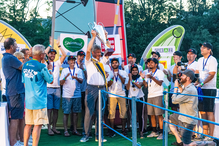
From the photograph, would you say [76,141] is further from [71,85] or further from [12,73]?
[12,73]

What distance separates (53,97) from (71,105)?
0.46 metres

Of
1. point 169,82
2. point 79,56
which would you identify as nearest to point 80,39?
point 79,56

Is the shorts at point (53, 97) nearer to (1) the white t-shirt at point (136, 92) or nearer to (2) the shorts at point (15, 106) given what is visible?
(2) the shorts at point (15, 106)

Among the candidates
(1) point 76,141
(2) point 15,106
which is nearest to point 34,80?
(2) point 15,106

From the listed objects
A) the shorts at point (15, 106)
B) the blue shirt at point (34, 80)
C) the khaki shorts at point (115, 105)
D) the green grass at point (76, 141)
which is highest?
the blue shirt at point (34, 80)

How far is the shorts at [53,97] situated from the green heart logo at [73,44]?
1376 millimetres

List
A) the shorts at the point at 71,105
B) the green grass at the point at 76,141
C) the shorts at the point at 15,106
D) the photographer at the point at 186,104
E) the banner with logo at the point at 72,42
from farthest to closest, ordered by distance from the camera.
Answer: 1. the banner with logo at the point at 72,42
2. the shorts at the point at 71,105
3. the green grass at the point at 76,141
4. the shorts at the point at 15,106
5. the photographer at the point at 186,104

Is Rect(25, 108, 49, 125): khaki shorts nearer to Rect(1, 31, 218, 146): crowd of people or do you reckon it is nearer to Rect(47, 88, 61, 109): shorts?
Rect(1, 31, 218, 146): crowd of people

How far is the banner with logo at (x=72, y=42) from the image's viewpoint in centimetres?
695

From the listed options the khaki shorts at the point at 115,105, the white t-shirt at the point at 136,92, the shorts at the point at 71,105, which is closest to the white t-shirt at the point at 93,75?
the khaki shorts at the point at 115,105

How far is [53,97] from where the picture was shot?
6.10 meters

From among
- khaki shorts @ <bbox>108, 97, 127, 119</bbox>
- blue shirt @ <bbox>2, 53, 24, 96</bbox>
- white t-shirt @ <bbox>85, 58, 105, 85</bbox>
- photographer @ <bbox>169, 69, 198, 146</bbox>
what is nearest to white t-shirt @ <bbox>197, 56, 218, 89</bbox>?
photographer @ <bbox>169, 69, 198, 146</bbox>

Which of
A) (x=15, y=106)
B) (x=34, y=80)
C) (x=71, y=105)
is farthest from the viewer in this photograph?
(x=71, y=105)

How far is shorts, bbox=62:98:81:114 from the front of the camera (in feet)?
20.1
